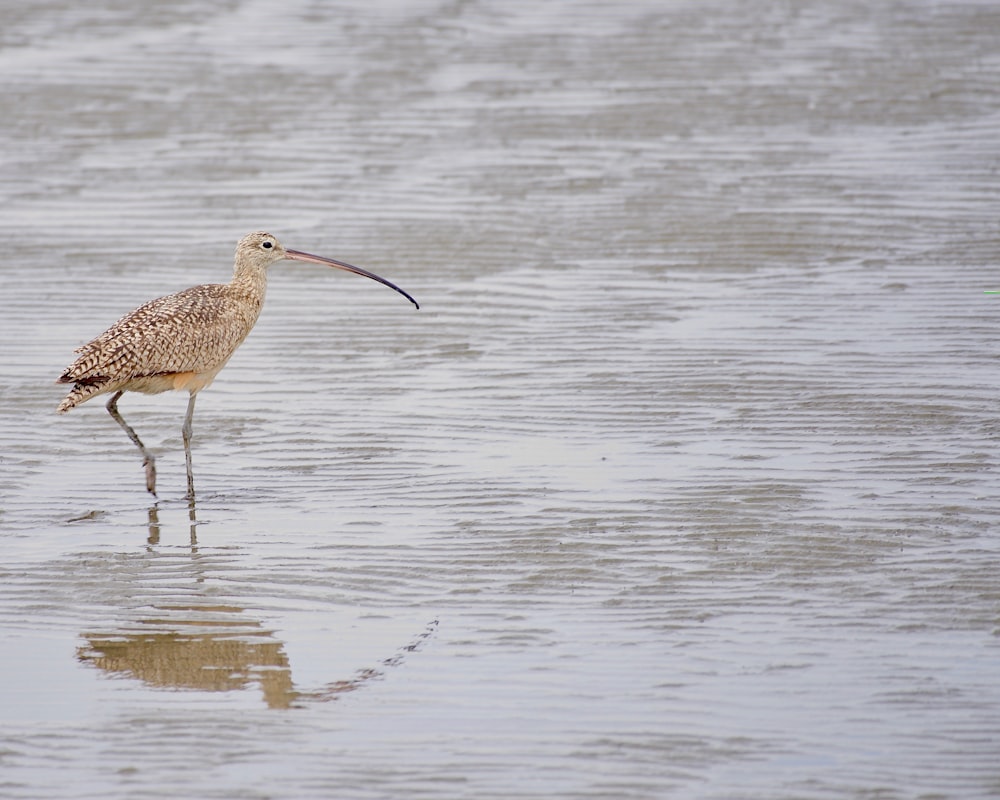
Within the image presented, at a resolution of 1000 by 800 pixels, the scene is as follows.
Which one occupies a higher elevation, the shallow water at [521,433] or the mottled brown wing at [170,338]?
the mottled brown wing at [170,338]

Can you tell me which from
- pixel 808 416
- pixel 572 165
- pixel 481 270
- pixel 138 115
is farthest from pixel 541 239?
pixel 138 115

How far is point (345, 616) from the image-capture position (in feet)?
20.4

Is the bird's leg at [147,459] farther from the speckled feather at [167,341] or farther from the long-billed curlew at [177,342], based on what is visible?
the speckled feather at [167,341]

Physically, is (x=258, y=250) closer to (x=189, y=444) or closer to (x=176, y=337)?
(x=176, y=337)

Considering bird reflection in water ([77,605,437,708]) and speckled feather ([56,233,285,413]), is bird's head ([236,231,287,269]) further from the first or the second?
bird reflection in water ([77,605,437,708])

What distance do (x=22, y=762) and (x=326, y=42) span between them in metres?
12.6

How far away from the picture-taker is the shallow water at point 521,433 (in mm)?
5277

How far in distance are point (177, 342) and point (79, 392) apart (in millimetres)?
570

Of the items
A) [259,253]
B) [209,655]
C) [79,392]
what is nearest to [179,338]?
[79,392]

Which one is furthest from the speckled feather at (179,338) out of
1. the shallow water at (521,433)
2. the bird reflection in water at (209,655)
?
the bird reflection in water at (209,655)

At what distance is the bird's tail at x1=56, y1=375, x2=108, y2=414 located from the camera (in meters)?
7.39

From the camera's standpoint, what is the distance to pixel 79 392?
7453 mm

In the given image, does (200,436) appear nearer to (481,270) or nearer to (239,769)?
(481,270)


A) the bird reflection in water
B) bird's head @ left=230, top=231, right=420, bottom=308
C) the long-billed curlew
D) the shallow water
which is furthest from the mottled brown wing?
the bird reflection in water
